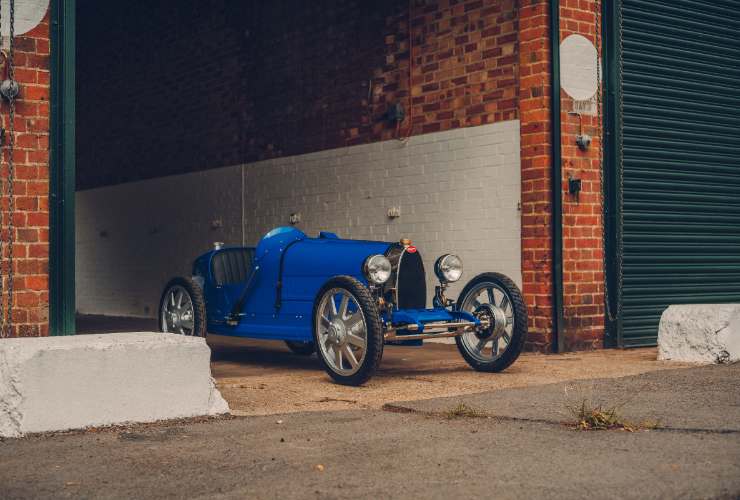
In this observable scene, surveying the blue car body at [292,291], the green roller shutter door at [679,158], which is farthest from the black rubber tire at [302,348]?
the green roller shutter door at [679,158]

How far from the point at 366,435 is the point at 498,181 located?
543 cm

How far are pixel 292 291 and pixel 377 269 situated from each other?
1143 millimetres

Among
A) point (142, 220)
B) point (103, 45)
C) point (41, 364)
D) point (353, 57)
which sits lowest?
point (41, 364)

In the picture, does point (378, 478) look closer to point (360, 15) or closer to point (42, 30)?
point (42, 30)

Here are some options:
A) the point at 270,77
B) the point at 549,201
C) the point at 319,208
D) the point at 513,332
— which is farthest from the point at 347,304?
the point at 270,77

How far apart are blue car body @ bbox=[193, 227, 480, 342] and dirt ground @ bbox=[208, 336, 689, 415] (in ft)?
1.28

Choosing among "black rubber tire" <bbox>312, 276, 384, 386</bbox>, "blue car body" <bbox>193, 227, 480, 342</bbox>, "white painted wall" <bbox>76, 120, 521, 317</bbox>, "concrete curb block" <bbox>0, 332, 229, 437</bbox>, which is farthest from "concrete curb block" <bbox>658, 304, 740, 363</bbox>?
"concrete curb block" <bbox>0, 332, 229, 437</bbox>

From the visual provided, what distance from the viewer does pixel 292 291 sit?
8.24 m

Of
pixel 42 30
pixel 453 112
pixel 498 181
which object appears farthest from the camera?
pixel 453 112

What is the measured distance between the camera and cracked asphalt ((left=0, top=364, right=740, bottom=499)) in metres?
3.80

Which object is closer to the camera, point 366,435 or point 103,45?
point 366,435

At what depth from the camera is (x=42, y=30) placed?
7.00m

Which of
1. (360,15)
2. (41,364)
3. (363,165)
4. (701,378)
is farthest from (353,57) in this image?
(41,364)

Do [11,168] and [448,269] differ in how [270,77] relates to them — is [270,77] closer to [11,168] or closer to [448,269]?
[448,269]
